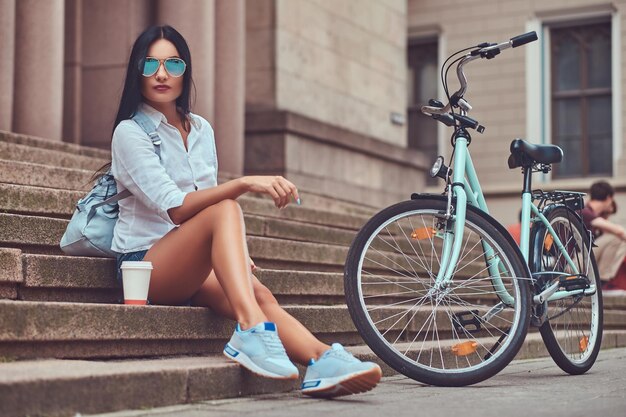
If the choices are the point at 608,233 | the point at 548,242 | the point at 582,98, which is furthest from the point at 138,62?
the point at 582,98

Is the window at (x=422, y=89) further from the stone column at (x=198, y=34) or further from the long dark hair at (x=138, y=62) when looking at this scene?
the long dark hair at (x=138, y=62)

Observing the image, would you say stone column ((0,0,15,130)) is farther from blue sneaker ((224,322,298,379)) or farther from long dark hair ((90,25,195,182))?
Result: blue sneaker ((224,322,298,379))

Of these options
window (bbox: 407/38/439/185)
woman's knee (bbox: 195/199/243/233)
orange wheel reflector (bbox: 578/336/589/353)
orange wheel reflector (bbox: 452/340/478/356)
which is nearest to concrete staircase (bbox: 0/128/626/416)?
woman's knee (bbox: 195/199/243/233)

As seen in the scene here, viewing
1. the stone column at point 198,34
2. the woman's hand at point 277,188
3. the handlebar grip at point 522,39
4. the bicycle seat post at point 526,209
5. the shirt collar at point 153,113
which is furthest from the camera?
the stone column at point 198,34

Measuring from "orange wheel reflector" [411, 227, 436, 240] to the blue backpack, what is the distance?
121 centimetres

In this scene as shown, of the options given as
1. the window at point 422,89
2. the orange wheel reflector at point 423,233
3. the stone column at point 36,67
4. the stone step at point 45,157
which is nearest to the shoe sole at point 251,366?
the orange wheel reflector at point 423,233

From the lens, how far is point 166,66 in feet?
15.8

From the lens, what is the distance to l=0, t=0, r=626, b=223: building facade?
419 inches

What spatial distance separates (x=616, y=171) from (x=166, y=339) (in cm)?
1362

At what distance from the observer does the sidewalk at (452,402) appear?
3.90m

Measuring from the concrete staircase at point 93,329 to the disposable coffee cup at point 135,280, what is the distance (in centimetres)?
9

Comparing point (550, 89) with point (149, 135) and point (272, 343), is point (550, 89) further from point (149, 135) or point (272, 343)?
point (272, 343)

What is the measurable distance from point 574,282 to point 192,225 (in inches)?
81.4

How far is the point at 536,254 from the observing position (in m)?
5.41
